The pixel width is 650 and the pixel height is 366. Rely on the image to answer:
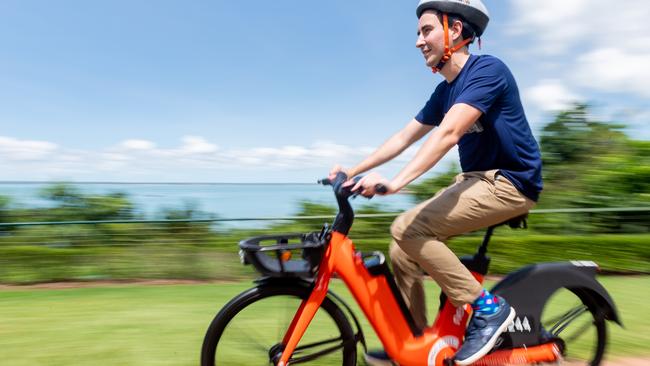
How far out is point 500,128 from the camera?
267 centimetres

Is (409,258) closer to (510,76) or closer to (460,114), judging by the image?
(460,114)

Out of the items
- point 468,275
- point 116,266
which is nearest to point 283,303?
point 468,275

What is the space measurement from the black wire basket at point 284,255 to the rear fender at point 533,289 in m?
0.98

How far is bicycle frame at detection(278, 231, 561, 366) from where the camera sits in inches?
107

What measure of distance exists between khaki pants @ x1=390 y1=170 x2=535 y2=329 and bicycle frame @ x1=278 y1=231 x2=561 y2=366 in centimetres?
19

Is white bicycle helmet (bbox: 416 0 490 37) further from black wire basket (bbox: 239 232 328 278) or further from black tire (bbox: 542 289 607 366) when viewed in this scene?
black tire (bbox: 542 289 607 366)

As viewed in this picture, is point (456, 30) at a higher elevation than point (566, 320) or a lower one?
higher

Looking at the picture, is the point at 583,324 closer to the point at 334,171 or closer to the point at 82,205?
the point at 334,171

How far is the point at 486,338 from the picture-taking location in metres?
2.71

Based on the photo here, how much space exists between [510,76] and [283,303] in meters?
1.57

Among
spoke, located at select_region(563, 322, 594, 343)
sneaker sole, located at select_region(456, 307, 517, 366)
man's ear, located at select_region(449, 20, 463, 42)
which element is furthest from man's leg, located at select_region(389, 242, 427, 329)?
man's ear, located at select_region(449, 20, 463, 42)

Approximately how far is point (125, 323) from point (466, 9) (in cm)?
342

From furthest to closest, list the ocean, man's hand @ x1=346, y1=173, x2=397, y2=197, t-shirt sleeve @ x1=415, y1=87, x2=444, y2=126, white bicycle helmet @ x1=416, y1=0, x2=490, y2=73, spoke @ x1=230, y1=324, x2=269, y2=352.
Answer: the ocean < t-shirt sleeve @ x1=415, y1=87, x2=444, y2=126 < spoke @ x1=230, y1=324, x2=269, y2=352 < white bicycle helmet @ x1=416, y1=0, x2=490, y2=73 < man's hand @ x1=346, y1=173, x2=397, y2=197

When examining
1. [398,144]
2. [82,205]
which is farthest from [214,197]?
[398,144]
